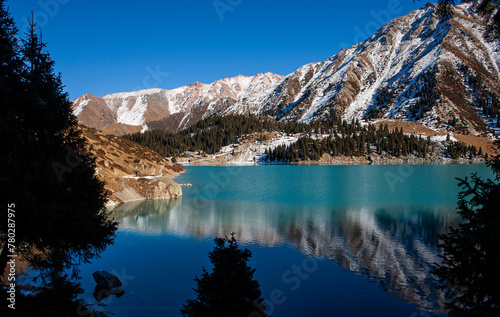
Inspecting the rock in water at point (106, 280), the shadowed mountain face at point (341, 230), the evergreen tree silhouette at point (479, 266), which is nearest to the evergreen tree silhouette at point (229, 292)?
the evergreen tree silhouette at point (479, 266)

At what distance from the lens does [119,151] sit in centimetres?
7681

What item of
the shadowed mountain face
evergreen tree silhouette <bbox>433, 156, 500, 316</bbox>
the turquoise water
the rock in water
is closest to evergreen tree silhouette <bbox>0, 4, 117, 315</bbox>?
the rock in water

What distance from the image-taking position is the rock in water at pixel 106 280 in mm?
18314

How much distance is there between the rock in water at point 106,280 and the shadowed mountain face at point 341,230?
39.5ft

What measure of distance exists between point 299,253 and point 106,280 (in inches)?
566

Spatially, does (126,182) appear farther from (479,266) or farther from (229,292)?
(479,266)

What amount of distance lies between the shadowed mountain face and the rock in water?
12054 mm

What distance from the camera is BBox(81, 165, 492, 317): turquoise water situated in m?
16.5

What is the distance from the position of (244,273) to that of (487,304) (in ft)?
24.7

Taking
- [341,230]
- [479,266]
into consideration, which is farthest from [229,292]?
[341,230]

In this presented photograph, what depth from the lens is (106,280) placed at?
18.6 meters

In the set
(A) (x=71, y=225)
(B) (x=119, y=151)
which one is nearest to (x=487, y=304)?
(A) (x=71, y=225)

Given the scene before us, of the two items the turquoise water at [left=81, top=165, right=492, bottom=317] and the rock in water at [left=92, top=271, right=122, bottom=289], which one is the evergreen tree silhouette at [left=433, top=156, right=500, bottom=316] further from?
the rock in water at [left=92, top=271, right=122, bottom=289]

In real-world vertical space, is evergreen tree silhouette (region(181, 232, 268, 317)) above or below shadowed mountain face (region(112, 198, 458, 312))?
above
